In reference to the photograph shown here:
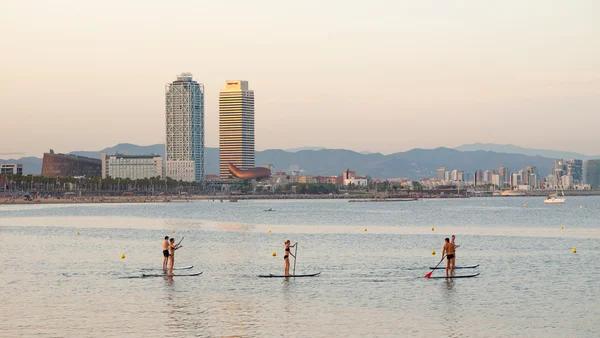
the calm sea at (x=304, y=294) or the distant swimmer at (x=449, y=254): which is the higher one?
the distant swimmer at (x=449, y=254)

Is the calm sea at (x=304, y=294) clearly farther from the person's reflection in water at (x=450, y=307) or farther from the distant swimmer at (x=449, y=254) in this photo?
the distant swimmer at (x=449, y=254)

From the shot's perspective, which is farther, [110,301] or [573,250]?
[573,250]

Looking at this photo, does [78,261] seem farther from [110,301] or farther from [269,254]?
[110,301]

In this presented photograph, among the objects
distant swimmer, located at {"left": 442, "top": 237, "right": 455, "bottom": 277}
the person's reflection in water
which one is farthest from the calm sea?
distant swimmer, located at {"left": 442, "top": 237, "right": 455, "bottom": 277}

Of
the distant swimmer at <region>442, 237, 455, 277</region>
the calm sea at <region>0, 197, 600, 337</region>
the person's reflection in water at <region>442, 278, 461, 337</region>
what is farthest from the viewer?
the distant swimmer at <region>442, 237, 455, 277</region>

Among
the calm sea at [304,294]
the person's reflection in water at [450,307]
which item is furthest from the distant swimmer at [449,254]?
the calm sea at [304,294]

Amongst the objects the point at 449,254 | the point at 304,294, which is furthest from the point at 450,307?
the point at 449,254

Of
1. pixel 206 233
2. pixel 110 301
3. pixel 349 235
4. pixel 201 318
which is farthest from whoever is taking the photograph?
pixel 206 233

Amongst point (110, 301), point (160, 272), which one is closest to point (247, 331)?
point (110, 301)

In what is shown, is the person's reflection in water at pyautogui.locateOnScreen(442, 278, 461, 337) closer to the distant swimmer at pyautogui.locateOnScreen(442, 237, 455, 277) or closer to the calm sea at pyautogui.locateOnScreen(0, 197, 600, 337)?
the calm sea at pyautogui.locateOnScreen(0, 197, 600, 337)

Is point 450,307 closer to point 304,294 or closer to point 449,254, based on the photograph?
point 304,294

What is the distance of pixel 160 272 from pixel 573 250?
32.5 m

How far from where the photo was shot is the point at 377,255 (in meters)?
64.7

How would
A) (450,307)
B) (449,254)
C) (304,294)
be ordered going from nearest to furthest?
(450,307) → (304,294) → (449,254)
